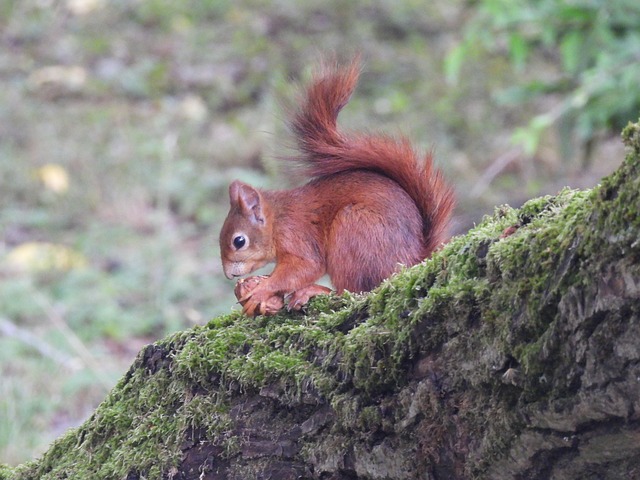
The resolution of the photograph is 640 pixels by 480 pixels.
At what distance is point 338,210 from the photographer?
218cm

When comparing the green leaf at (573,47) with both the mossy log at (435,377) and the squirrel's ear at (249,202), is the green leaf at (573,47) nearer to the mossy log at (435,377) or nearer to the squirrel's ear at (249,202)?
the squirrel's ear at (249,202)

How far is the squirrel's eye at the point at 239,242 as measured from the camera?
7.59 ft

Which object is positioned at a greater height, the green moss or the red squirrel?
the red squirrel

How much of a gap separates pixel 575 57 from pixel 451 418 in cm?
374

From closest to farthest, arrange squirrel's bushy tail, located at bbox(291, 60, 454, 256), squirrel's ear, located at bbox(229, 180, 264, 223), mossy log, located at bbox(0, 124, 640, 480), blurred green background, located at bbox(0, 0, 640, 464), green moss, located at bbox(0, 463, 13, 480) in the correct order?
1. mossy log, located at bbox(0, 124, 640, 480)
2. green moss, located at bbox(0, 463, 13, 480)
3. squirrel's bushy tail, located at bbox(291, 60, 454, 256)
4. squirrel's ear, located at bbox(229, 180, 264, 223)
5. blurred green background, located at bbox(0, 0, 640, 464)

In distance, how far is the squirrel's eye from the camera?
2.31 m

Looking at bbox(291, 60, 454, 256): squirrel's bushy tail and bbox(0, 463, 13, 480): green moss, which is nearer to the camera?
bbox(0, 463, 13, 480): green moss

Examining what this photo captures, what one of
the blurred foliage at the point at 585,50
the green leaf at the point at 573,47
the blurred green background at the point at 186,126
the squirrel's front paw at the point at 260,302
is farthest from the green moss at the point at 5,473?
the green leaf at the point at 573,47

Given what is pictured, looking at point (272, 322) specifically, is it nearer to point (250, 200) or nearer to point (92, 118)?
point (250, 200)

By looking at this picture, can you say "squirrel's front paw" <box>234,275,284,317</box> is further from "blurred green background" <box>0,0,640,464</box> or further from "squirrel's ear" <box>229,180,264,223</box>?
"blurred green background" <box>0,0,640,464</box>

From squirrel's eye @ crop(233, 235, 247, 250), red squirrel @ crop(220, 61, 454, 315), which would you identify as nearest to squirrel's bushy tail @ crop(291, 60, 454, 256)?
red squirrel @ crop(220, 61, 454, 315)

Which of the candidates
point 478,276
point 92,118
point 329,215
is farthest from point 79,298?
point 478,276

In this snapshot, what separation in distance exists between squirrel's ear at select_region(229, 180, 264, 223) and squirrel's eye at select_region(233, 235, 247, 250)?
59 mm

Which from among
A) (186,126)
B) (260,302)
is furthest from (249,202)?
(186,126)
